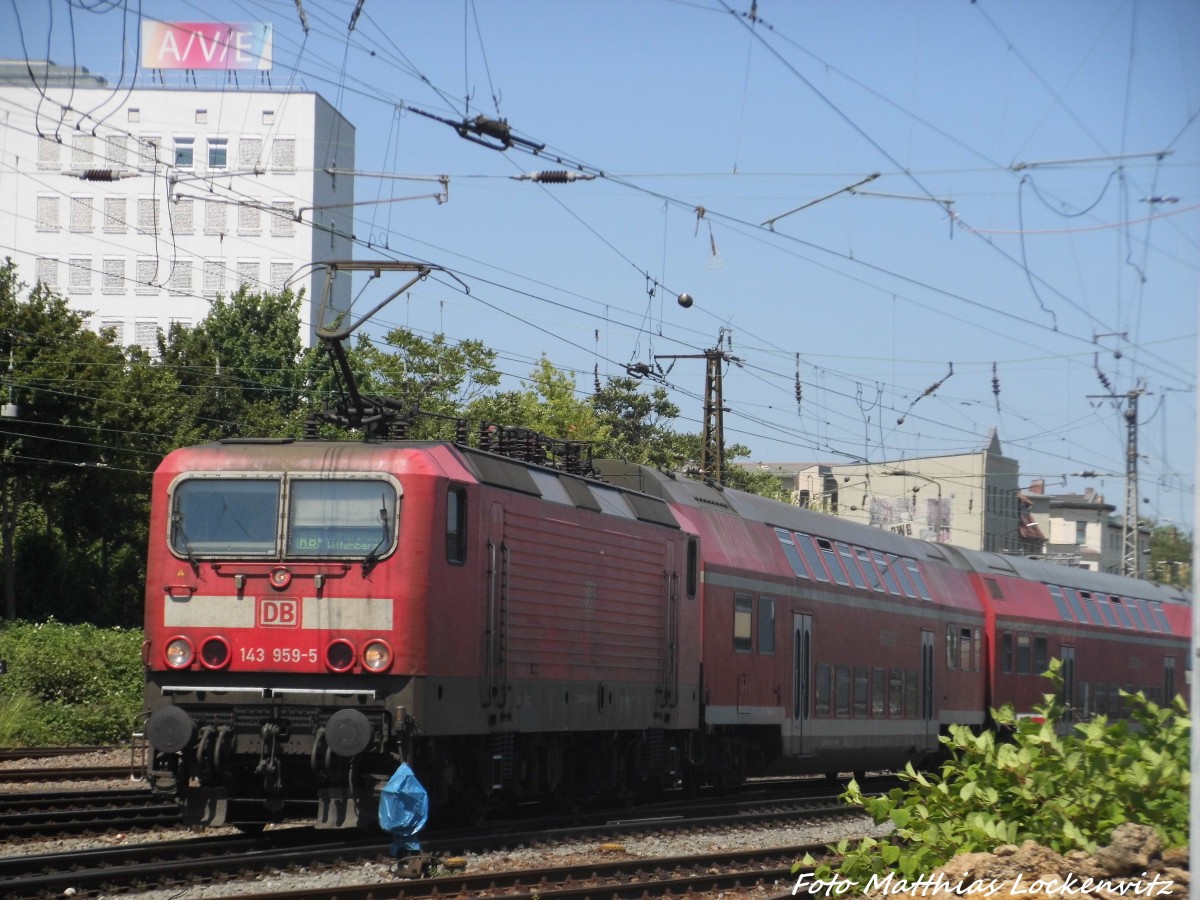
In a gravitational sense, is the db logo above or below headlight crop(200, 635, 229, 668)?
above

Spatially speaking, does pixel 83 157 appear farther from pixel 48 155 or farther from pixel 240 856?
pixel 240 856

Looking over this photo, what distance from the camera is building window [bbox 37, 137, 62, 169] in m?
82.9

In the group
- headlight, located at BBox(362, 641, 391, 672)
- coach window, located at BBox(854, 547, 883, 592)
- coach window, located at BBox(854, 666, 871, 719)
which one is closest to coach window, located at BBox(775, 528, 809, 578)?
coach window, located at BBox(854, 666, 871, 719)

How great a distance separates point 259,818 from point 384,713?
207cm

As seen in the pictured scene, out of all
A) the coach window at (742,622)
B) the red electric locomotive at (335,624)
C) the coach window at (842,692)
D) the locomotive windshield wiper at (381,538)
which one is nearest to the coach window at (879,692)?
the coach window at (842,692)

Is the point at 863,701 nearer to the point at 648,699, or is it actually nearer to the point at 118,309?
the point at 648,699

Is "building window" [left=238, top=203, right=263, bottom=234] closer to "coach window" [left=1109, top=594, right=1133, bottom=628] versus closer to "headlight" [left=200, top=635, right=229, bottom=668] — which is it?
"coach window" [left=1109, top=594, right=1133, bottom=628]

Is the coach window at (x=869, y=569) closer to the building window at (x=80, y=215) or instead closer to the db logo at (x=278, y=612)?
the db logo at (x=278, y=612)

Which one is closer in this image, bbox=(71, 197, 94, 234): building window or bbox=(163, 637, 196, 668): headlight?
bbox=(163, 637, 196, 668): headlight

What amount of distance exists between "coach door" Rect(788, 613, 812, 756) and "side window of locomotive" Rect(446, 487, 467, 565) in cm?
1012

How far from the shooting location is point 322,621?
14.1m

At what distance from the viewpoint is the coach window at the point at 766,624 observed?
74.8ft

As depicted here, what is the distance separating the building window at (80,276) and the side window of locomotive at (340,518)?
7397cm

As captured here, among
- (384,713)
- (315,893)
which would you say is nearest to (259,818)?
(384,713)
